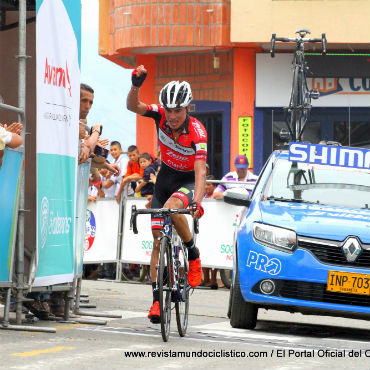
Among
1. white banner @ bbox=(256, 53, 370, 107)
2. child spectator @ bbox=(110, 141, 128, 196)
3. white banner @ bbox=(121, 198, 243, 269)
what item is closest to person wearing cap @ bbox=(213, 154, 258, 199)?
white banner @ bbox=(121, 198, 243, 269)

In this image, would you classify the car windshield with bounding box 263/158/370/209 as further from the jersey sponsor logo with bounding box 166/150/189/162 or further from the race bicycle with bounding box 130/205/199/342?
the race bicycle with bounding box 130/205/199/342

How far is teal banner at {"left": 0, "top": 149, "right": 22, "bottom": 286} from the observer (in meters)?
9.06

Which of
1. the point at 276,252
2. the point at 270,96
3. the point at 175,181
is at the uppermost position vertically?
the point at 270,96

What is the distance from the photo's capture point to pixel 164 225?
9203 millimetres

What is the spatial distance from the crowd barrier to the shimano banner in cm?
713

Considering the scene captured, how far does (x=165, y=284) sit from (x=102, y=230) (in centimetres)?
945

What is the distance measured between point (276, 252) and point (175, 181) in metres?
1.12

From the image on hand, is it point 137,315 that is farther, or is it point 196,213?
point 137,315

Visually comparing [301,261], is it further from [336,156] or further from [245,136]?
[245,136]

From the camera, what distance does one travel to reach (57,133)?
9805mm

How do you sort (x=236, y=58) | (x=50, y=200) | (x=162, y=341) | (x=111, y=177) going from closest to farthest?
(x=162, y=341)
(x=50, y=200)
(x=111, y=177)
(x=236, y=58)

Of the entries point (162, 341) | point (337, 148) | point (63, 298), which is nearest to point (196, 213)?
point (162, 341)

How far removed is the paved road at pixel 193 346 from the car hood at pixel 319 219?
944 millimetres

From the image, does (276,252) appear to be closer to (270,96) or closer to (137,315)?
(137,315)
